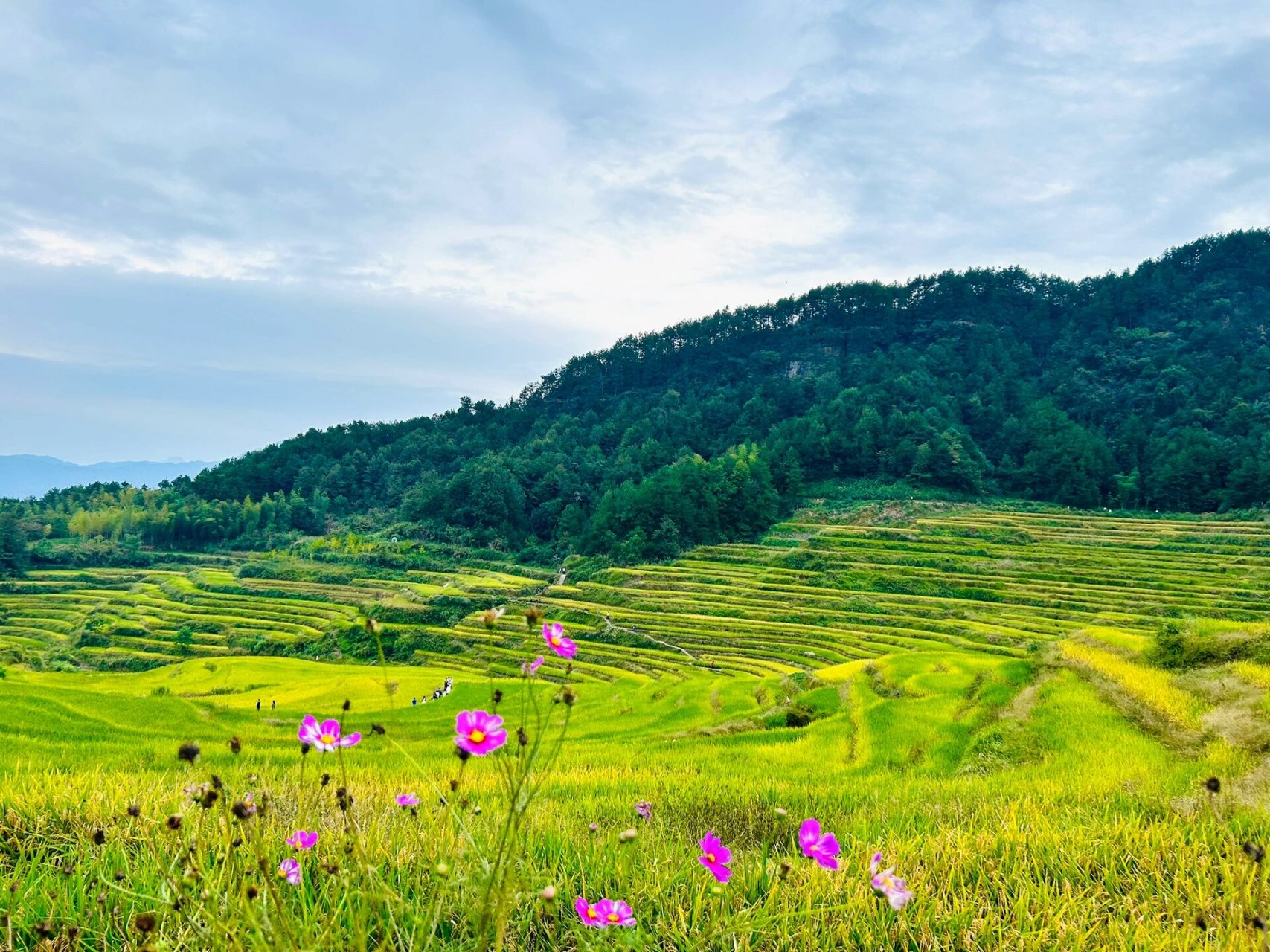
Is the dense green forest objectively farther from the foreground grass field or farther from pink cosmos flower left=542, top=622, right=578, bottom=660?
pink cosmos flower left=542, top=622, right=578, bottom=660

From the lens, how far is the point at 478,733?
1.60m

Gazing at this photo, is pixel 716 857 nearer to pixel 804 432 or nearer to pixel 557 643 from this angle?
pixel 557 643

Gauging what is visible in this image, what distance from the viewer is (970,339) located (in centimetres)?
11262

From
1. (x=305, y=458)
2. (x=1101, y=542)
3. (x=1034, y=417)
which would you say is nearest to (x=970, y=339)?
(x=1034, y=417)

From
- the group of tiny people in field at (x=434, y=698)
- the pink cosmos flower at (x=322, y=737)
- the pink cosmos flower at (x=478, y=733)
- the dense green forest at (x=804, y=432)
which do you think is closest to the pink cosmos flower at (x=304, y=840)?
the pink cosmos flower at (x=322, y=737)

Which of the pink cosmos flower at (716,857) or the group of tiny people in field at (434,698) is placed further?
the group of tiny people in field at (434,698)

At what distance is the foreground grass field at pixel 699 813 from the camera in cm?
191

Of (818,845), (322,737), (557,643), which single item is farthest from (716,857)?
(322,737)

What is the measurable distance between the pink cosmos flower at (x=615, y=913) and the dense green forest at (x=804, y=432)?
61848 millimetres

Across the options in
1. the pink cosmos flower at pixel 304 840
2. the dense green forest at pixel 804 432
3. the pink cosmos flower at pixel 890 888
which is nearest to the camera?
the pink cosmos flower at pixel 890 888

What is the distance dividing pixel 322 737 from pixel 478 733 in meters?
0.57

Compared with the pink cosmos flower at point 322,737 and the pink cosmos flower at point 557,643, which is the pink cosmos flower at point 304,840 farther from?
the pink cosmos flower at point 557,643

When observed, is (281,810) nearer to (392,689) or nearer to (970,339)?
(392,689)

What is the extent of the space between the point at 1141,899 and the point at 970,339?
125789mm
